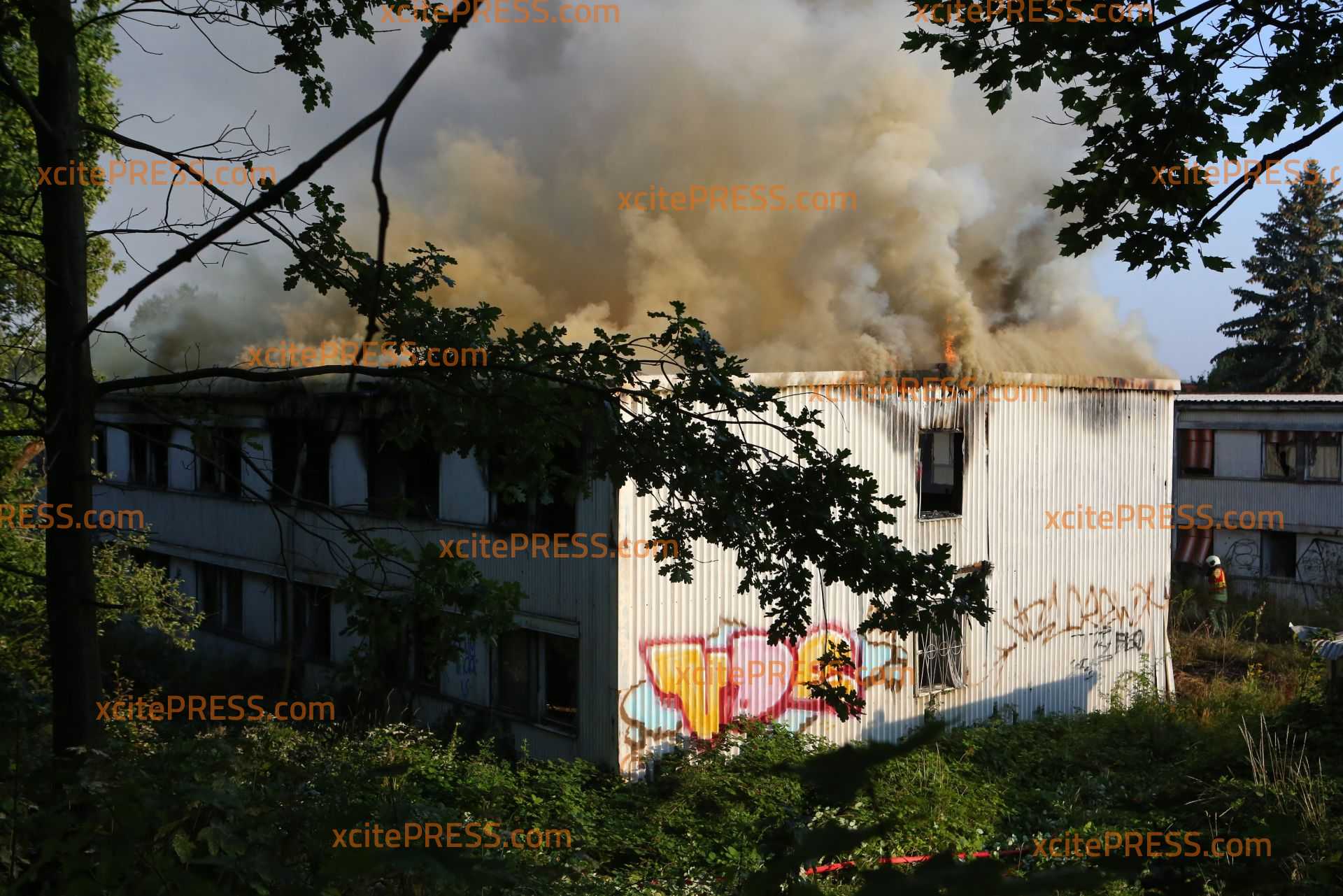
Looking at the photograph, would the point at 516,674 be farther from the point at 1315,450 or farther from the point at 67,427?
the point at 1315,450

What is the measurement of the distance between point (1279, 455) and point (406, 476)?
2091cm

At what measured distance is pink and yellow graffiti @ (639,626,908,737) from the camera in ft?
38.2

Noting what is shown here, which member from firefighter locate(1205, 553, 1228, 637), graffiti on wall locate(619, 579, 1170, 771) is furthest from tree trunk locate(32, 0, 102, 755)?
firefighter locate(1205, 553, 1228, 637)

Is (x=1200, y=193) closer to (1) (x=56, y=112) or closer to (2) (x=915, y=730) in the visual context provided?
(2) (x=915, y=730)

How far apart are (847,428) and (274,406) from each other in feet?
30.8

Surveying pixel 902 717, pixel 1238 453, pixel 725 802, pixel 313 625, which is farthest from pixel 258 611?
pixel 1238 453

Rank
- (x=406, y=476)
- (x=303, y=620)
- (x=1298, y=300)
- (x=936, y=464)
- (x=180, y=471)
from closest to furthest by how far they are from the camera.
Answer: (x=406, y=476) < (x=936, y=464) < (x=303, y=620) < (x=180, y=471) < (x=1298, y=300)

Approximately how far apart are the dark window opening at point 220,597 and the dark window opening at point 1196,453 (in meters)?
22.5

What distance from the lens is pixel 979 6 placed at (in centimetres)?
481

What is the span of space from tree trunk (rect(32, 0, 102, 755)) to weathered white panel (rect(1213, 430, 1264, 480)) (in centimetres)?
2581

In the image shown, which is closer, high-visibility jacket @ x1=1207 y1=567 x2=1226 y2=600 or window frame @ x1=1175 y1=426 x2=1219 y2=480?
high-visibility jacket @ x1=1207 y1=567 x2=1226 y2=600

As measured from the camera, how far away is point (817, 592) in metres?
12.0
